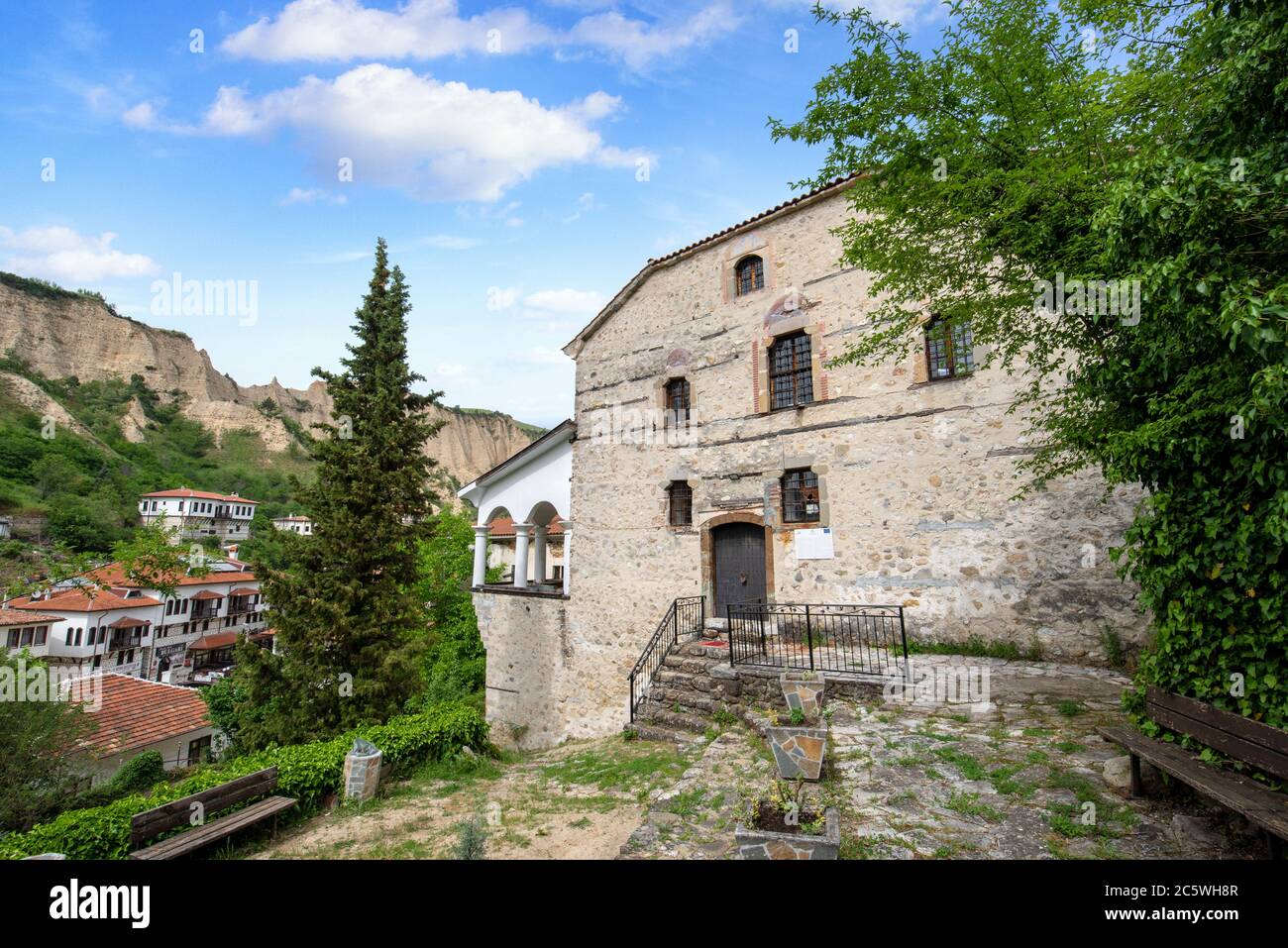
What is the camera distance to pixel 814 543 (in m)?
10.2

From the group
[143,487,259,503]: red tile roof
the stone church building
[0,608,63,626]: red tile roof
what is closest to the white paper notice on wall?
the stone church building

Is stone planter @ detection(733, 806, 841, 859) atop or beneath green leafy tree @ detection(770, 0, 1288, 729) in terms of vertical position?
beneath

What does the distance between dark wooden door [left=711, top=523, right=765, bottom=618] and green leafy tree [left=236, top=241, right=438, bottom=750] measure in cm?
632

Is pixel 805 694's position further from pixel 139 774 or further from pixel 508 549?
pixel 508 549

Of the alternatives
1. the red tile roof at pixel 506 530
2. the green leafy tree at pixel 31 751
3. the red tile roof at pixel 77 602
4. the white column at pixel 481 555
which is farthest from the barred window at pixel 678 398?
the red tile roof at pixel 77 602

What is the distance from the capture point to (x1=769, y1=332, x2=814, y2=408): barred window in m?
10.9

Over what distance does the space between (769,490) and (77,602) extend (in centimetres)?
4081

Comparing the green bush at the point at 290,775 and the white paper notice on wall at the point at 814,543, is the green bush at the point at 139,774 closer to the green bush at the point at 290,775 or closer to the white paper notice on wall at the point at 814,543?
the green bush at the point at 290,775

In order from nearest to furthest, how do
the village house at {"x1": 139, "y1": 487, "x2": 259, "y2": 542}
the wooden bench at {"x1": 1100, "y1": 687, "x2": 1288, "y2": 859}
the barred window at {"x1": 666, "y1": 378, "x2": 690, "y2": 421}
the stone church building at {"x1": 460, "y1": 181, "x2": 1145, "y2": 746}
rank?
the wooden bench at {"x1": 1100, "y1": 687, "x2": 1288, "y2": 859} < the stone church building at {"x1": 460, "y1": 181, "x2": 1145, "y2": 746} < the barred window at {"x1": 666, "y1": 378, "x2": 690, "y2": 421} < the village house at {"x1": 139, "y1": 487, "x2": 259, "y2": 542}

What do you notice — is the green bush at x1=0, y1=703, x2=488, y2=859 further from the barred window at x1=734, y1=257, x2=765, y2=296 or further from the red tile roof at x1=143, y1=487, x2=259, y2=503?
the red tile roof at x1=143, y1=487, x2=259, y2=503

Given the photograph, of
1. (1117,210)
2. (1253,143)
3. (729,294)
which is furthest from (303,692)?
(1253,143)

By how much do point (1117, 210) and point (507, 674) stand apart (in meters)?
14.5

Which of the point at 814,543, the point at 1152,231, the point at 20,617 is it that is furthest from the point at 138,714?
the point at 1152,231
